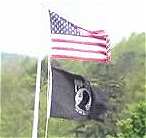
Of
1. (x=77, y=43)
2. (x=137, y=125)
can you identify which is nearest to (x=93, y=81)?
(x=137, y=125)

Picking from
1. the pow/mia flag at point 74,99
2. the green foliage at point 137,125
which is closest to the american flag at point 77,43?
the pow/mia flag at point 74,99

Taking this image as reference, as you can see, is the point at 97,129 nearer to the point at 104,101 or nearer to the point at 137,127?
the point at 137,127

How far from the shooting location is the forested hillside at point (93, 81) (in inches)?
923

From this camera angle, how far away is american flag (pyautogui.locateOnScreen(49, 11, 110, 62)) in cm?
544

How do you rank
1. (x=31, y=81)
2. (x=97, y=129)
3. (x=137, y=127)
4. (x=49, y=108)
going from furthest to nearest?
(x=31, y=81) → (x=97, y=129) → (x=137, y=127) → (x=49, y=108)

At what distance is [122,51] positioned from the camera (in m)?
26.8

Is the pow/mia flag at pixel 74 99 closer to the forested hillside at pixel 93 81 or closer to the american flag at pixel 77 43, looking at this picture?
the american flag at pixel 77 43

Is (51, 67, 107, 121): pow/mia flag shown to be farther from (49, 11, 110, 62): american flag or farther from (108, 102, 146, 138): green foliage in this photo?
(108, 102, 146, 138): green foliage

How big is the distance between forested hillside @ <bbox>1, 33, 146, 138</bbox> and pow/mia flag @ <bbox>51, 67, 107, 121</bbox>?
49.9 ft

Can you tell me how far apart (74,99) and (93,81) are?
16570mm

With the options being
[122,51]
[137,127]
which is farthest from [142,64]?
[137,127]

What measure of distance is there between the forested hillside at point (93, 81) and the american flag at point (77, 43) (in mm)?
15157

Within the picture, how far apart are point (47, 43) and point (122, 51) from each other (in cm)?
2144

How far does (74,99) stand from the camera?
541cm
